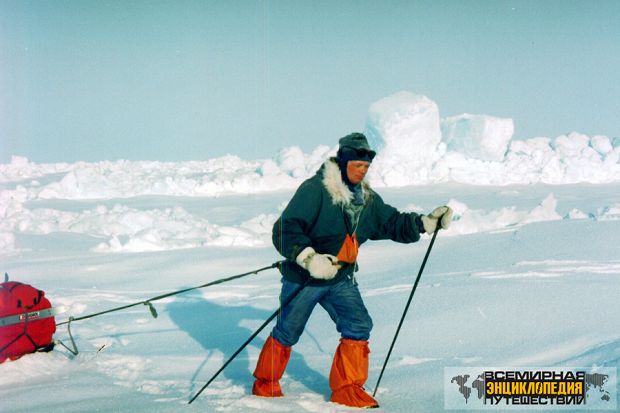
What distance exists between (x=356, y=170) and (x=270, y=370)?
1.06 meters

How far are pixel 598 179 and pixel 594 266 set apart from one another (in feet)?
72.7

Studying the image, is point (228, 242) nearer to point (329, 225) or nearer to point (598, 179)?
point (329, 225)

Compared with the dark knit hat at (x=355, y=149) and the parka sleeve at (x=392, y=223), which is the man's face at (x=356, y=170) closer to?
the dark knit hat at (x=355, y=149)

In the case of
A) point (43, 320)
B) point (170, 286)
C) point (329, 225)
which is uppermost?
point (329, 225)

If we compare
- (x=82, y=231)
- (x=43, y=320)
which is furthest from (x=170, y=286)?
(x=82, y=231)

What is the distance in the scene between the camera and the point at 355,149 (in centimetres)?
240

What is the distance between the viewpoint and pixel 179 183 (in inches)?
996

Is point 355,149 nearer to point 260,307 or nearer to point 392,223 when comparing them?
point 392,223

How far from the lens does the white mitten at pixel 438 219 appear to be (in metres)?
2.51

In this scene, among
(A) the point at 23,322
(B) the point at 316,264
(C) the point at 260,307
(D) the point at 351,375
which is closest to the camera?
(B) the point at 316,264

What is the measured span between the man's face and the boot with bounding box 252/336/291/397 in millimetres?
899

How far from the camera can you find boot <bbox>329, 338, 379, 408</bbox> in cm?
227

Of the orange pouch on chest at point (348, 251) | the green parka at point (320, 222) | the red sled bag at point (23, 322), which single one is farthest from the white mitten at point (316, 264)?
the red sled bag at point (23, 322)

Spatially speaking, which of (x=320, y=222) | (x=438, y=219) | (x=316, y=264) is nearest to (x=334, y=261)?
(x=316, y=264)
